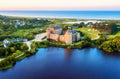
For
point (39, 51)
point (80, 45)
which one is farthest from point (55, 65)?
point (80, 45)

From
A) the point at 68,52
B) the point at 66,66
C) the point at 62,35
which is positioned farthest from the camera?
the point at 62,35

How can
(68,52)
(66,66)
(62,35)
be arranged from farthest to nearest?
(62,35)
(68,52)
(66,66)

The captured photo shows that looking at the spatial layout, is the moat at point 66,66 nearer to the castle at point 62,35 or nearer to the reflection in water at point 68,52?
the reflection in water at point 68,52

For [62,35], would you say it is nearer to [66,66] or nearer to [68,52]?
[68,52]

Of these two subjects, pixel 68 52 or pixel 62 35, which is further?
pixel 62 35

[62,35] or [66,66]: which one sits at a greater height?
[62,35]

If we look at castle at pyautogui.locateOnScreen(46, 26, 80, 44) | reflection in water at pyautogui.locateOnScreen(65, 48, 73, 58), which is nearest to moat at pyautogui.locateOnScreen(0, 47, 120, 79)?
reflection in water at pyautogui.locateOnScreen(65, 48, 73, 58)

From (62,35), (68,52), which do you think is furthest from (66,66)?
(62,35)
